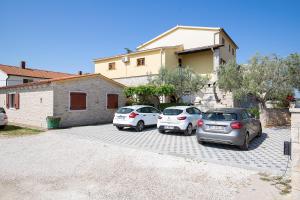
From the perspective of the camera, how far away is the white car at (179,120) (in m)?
12.0

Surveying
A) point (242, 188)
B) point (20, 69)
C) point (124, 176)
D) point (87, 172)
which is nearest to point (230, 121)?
point (242, 188)

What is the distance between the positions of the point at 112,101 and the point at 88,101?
268 centimetres

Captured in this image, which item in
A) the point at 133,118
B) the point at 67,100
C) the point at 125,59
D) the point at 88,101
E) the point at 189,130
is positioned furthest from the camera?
the point at 125,59

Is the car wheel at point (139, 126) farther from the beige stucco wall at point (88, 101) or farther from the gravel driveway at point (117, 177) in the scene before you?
the beige stucco wall at point (88, 101)

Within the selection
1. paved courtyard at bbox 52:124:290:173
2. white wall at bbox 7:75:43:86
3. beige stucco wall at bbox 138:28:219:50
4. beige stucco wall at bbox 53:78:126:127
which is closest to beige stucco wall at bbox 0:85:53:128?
beige stucco wall at bbox 53:78:126:127

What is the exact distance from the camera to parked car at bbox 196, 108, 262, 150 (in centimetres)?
848

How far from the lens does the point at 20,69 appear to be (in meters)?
36.6

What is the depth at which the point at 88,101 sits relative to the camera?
59.0 feet

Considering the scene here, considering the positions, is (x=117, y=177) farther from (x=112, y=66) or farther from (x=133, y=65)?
(x=112, y=66)

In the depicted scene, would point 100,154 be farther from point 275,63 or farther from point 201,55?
point 201,55

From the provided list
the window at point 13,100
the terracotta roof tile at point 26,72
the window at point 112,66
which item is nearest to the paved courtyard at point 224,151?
the window at point 13,100

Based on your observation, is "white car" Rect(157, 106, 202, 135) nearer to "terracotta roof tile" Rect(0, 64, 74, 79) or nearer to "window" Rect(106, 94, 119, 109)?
"window" Rect(106, 94, 119, 109)

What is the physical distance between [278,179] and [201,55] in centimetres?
2238

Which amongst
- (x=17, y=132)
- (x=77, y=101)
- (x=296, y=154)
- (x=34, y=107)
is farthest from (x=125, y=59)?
(x=296, y=154)
